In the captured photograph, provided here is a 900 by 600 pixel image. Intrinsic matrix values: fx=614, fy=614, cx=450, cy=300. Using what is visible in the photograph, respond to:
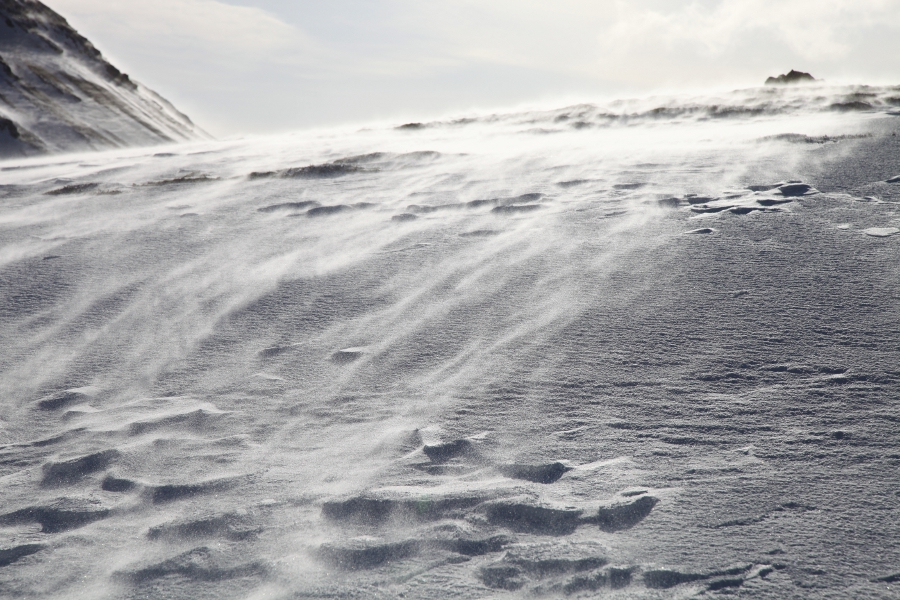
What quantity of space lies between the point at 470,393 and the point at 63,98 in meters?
20.6

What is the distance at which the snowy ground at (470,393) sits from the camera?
1.16m

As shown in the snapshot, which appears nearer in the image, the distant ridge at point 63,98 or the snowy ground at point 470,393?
the snowy ground at point 470,393

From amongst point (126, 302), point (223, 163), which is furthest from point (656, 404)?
point (223, 163)

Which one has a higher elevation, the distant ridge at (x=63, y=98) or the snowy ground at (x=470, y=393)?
the distant ridge at (x=63, y=98)

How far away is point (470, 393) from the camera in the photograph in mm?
1760

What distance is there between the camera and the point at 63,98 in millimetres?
17875

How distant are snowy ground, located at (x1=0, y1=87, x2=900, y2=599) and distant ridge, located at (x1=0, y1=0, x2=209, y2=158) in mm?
14414

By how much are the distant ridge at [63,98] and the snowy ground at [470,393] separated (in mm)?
14414

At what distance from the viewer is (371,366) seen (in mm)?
1963

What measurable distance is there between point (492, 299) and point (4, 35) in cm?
2416

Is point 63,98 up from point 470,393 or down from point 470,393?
up

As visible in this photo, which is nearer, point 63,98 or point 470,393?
point 470,393

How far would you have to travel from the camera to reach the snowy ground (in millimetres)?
1158

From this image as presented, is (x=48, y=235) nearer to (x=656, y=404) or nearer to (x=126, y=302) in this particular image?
(x=126, y=302)
